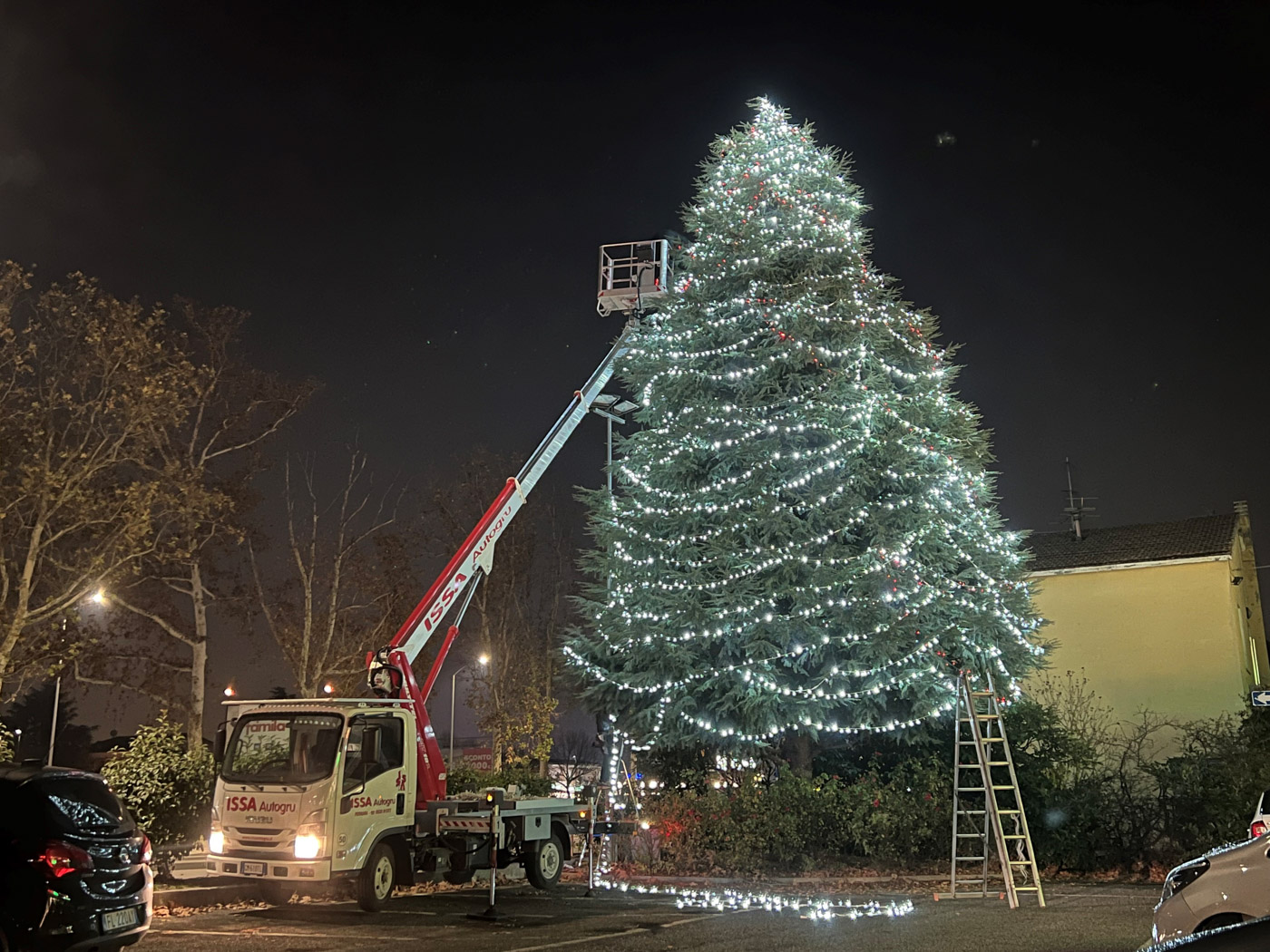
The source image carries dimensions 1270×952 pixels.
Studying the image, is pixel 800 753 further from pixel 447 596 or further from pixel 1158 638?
pixel 1158 638

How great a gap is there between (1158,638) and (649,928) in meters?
24.0

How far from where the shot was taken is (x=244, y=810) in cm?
1279

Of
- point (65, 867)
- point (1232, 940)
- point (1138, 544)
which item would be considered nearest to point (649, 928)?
point (65, 867)

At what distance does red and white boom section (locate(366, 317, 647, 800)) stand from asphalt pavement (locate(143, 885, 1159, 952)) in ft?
6.68

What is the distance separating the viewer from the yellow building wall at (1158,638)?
29828mm

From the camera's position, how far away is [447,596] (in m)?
17.4

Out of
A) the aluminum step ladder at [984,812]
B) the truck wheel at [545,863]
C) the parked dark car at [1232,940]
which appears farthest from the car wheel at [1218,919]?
the truck wheel at [545,863]

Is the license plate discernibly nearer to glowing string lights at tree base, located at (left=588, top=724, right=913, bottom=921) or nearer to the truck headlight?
the truck headlight

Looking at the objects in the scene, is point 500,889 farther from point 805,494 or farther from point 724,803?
point 805,494

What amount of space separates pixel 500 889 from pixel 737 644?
5140 millimetres

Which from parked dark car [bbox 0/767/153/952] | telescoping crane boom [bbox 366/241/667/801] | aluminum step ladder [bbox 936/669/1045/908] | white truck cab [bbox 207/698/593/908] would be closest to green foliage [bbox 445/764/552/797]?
telescoping crane boom [bbox 366/241/667/801]

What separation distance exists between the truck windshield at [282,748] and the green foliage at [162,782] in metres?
3.20

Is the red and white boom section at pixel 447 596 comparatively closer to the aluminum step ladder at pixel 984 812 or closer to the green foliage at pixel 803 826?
the green foliage at pixel 803 826

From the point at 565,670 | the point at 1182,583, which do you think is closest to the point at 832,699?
the point at 565,670
